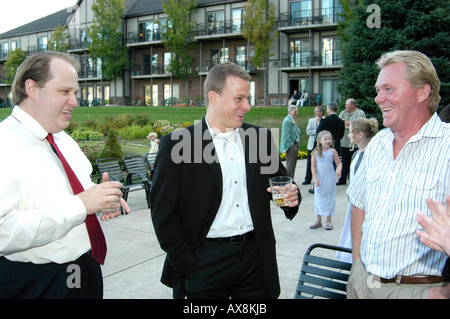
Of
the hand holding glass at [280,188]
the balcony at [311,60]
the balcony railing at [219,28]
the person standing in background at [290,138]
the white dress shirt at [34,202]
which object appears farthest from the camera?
the balcony railing at [219,28]

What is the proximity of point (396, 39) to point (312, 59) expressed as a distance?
18212 mm

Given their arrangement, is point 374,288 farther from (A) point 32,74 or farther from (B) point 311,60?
(B) point 311,60

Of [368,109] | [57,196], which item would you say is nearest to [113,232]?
[57,196]

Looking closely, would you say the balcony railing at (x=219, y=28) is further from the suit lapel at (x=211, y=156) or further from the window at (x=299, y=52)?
the suit lapel at (x=211, y=156)

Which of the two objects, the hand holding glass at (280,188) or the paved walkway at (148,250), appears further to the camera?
the paved walkway at (148,250)

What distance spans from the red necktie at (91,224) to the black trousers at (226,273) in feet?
2.09

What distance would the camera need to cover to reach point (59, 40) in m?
45.4

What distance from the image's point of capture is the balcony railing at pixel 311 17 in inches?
1258

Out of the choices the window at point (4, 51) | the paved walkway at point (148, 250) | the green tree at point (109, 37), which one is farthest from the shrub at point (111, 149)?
the window at point (4, 51)

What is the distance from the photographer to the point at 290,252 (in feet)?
18.7

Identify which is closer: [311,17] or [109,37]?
[311,17]

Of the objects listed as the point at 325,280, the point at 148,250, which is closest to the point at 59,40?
the point at 148,250

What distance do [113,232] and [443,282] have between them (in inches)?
→ 214
